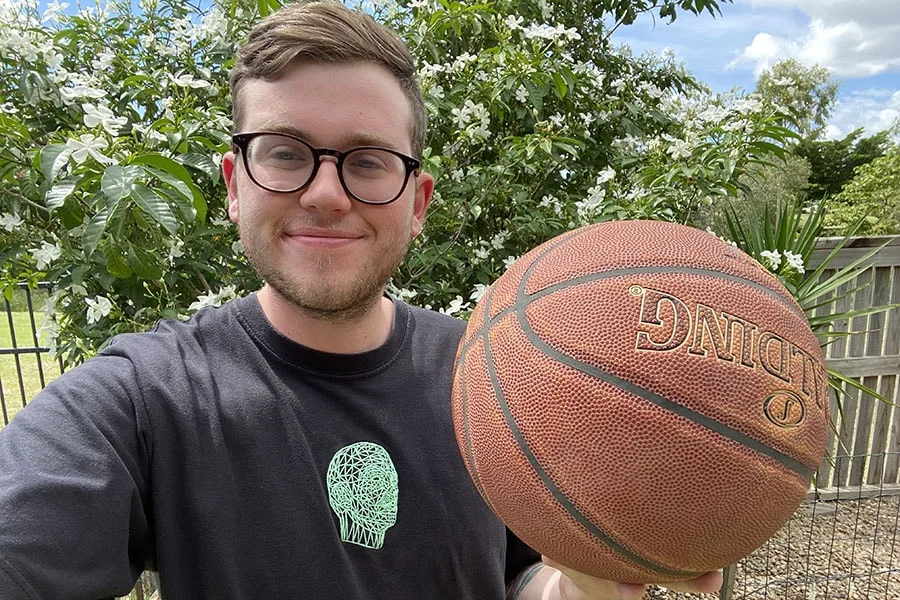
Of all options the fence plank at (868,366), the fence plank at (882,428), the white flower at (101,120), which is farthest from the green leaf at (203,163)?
the fence plank at (882,428)

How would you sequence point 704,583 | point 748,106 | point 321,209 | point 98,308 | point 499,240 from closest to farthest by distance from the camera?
point 704,583 → point 321,209 → point 98,308 → point 748,106 → point 499,240

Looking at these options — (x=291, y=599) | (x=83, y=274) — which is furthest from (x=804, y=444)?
(x=83, y=274)

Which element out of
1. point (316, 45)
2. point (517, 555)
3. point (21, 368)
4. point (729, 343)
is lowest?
point (21, 368)

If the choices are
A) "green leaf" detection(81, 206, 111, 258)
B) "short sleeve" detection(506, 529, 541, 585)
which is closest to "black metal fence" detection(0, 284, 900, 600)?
"green leaf" detection(81, 206, 111, 258)

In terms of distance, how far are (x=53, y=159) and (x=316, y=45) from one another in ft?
3.39

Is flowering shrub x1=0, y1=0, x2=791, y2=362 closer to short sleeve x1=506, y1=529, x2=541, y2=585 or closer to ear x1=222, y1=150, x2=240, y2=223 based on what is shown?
ear x1=222, y1=150, x2=240, y2=223

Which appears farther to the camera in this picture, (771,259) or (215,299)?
(771,259)

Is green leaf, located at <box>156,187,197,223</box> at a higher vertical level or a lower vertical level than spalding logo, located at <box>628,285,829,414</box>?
higher

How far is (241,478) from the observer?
1.31 m

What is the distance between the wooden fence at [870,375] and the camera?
16.8 ft

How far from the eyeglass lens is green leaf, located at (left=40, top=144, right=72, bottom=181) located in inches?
32.6

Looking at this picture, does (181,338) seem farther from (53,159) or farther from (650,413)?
(650,413)

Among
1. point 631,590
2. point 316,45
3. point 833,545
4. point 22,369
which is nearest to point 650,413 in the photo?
point 631,590

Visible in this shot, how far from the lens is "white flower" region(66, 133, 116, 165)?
6.41 feet
